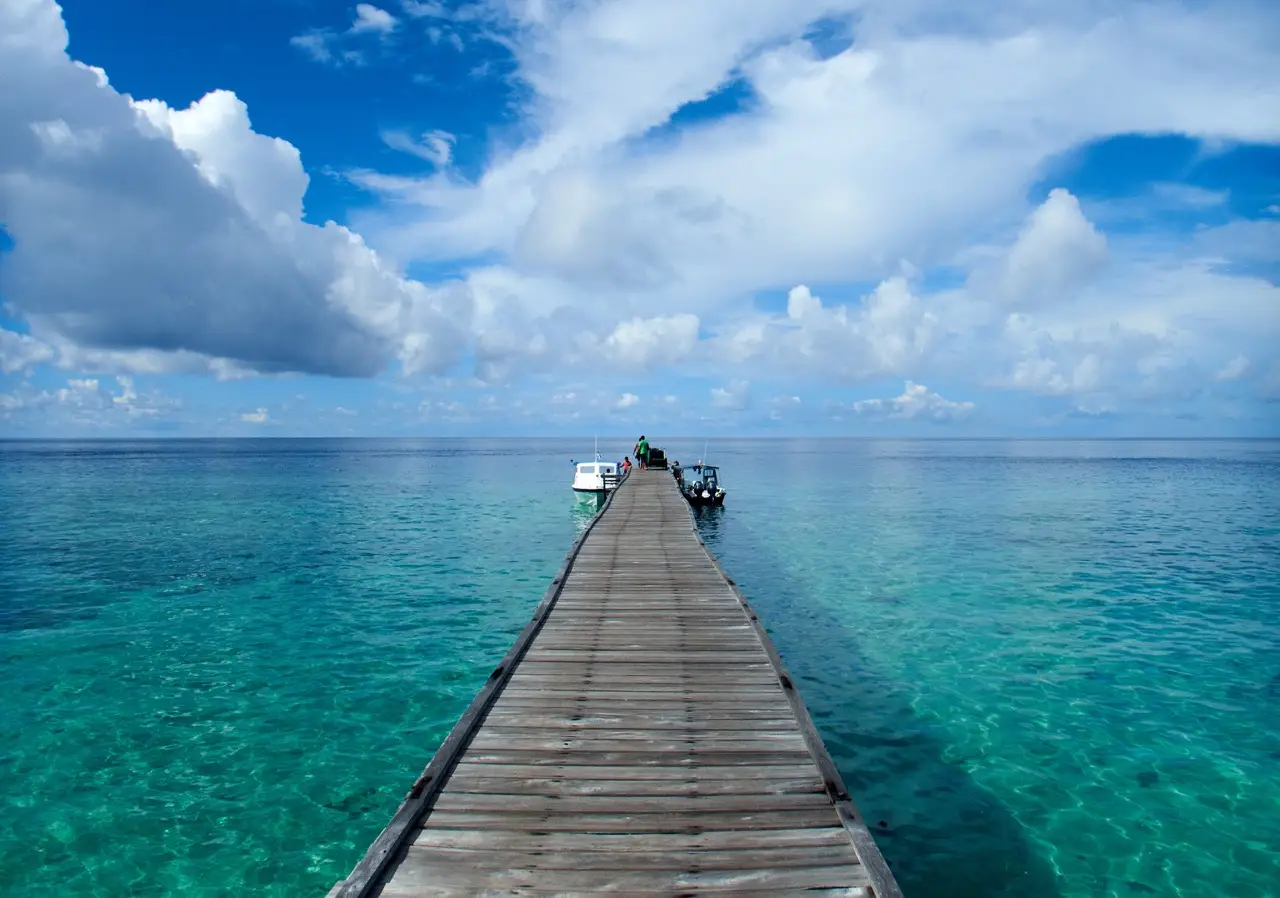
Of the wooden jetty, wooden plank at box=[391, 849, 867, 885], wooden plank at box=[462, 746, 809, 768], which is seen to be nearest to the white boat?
the wooden jetty

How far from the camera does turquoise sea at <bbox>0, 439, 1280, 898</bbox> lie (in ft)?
32.0

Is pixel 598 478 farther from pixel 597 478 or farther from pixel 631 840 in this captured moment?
pixel 631 840

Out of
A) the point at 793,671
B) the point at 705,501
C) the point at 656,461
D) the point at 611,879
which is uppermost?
the point at 656,461

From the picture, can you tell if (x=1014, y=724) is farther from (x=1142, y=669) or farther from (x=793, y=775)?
(x=793, y=775)

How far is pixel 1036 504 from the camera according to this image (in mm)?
51656

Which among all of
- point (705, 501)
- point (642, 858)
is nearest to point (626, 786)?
point (642, 858)

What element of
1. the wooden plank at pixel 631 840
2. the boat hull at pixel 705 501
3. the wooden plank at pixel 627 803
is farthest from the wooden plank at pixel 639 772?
the boat hull at pixel 705 501

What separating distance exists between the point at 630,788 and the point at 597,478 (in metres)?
48.8

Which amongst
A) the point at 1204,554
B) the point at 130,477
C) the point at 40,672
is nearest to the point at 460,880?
the point at 40,672

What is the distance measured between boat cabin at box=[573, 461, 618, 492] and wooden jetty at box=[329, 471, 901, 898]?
141 ft

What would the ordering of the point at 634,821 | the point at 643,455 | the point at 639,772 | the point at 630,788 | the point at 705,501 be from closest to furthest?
1. the point at 634,821
2. the point at 630,788
3. the point at 639,772
4. the point at 705,501
5. the point at 643,455

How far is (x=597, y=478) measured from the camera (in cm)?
5584


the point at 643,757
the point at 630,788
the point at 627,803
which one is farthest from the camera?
the point at 643,757

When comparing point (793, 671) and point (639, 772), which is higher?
point (639, 772)
